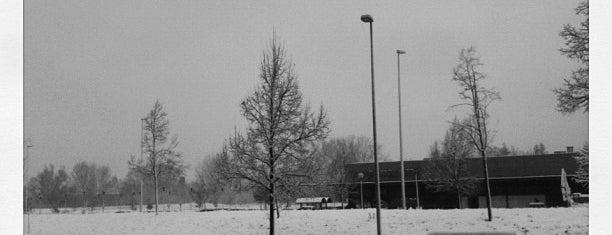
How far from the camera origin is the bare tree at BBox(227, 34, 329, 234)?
17.7m

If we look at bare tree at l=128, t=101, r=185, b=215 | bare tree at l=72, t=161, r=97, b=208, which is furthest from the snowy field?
bare tree at l=72, t=161, r=97, b=208

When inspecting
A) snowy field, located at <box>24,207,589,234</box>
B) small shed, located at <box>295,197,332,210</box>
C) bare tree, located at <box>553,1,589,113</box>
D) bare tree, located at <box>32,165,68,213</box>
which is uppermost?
bare tree, located at <box>553,1,589,113</box>

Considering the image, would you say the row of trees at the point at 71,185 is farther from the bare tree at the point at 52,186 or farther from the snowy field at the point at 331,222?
the snowy field at the point at 331,222

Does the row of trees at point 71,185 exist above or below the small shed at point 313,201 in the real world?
above

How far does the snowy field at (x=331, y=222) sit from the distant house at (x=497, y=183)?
30.9ft

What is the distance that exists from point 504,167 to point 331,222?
1755 cm

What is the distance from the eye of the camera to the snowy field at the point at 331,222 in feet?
58.1

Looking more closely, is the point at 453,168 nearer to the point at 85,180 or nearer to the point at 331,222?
the point at 331,222

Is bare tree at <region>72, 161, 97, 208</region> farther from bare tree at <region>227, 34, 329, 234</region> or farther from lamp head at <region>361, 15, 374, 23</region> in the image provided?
lamp head at <region>361, 15, 374, 23</region>

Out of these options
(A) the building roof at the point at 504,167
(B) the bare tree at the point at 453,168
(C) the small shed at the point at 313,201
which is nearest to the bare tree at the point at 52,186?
(C) the small shed at the point at 313,201

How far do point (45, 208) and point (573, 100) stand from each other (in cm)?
3057

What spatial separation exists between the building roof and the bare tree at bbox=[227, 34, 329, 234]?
54.7ft

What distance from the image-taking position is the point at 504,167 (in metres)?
34.3
